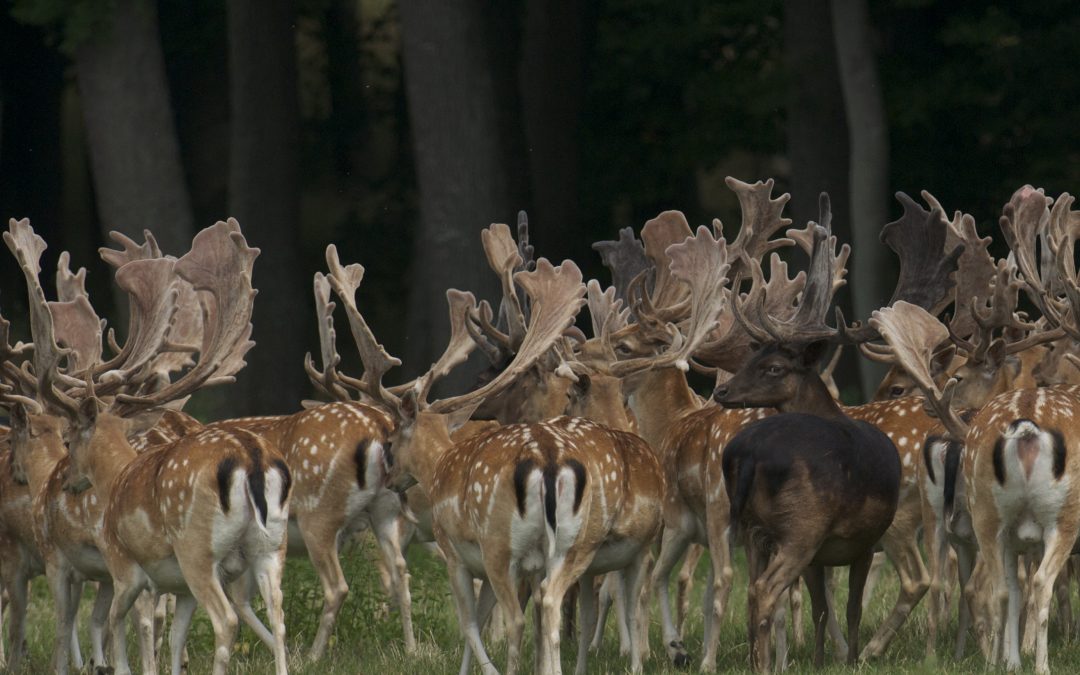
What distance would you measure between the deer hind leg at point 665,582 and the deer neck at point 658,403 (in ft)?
2.40

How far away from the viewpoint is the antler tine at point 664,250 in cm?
1024

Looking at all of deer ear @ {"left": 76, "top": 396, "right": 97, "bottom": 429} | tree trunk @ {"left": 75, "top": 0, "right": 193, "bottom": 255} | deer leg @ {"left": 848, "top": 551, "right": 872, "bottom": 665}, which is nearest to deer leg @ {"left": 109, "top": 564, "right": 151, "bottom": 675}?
deer ear @ {"left": 76, "top": 396, "right": 97, "bottom": 429}

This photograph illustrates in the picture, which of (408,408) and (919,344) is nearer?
(919,344)

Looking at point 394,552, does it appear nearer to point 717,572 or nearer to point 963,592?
point 717,572

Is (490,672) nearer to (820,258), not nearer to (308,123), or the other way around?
(820,258)

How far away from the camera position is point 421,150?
1517cm

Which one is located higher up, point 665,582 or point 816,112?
point 816,112

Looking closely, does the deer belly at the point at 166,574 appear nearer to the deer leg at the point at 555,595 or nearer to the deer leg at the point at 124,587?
the deer leg at the point at 124,587

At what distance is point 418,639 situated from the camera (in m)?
9.64

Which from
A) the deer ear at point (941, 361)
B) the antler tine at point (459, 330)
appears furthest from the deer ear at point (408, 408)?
the deer ear at point (941, 361)

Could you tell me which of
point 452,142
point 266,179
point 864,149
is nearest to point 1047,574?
point 864,149

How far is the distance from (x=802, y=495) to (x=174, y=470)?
2519 mm

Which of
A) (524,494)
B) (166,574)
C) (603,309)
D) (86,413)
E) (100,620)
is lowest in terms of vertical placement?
(100,620)

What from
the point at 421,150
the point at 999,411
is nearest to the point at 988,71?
the point at 421,150
